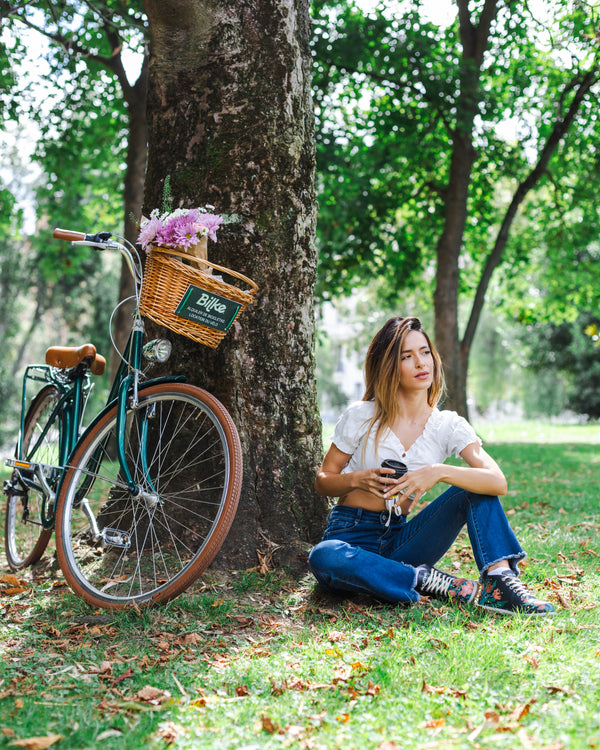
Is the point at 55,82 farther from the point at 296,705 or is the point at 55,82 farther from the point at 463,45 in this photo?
the point at 296,705

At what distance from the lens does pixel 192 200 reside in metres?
4.08

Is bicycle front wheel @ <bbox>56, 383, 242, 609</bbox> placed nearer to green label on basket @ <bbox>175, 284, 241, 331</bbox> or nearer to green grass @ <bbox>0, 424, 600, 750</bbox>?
green grass @ <bbox>0, 424, 600, 750</bbox>

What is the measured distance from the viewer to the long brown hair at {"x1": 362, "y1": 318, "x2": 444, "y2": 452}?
150 inches

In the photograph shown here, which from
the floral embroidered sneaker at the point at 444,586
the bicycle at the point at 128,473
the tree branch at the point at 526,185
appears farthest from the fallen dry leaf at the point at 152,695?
the tree branch at the point at 526,185

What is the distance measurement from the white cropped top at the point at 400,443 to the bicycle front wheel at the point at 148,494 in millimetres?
664

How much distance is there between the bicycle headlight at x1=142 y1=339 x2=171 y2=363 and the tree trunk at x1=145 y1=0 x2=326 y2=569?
0.35 meters

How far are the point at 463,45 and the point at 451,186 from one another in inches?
88.2

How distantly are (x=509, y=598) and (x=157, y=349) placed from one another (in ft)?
6.74

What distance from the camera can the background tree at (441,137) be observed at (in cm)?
1114

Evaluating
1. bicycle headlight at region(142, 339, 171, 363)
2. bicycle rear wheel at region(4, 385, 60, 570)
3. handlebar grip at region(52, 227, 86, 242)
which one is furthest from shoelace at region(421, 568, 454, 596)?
handlebar grip at region(52, 227, 86, 242)

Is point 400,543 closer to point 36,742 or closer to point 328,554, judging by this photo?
point 328,554

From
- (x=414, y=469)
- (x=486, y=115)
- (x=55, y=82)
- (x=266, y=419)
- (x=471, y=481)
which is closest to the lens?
(x=471, y=481)

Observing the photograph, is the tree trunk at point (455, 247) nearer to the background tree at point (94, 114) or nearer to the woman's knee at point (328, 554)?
the background tree at point (94, 114)

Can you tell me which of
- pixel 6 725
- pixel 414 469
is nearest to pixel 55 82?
pixel 414 469
